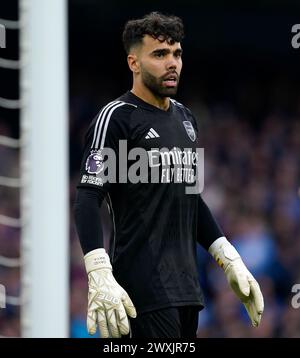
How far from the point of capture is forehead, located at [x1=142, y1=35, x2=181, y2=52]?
14.2 ft

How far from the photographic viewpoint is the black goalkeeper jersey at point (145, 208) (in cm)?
423

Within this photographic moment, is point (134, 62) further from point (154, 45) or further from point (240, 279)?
point (240, 279)

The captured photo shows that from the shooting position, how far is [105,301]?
4023 millimetres

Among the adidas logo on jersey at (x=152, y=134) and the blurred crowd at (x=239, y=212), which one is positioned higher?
the adidas logo on jersey at (x=152, y=134)

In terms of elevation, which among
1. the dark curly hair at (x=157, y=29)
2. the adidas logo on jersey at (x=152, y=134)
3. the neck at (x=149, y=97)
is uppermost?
the dark curly hair at (x=157, y=29)

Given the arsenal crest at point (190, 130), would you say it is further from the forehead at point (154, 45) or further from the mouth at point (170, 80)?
the forehead at point (154, 45)

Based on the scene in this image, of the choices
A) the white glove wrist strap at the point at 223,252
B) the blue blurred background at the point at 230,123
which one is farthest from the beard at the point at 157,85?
the blue blurred background at the point at 230,123

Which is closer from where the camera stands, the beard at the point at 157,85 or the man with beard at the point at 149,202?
the man with beard at the point at 149,202

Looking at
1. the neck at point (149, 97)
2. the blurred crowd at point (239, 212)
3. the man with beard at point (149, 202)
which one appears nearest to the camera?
the man with beard at point (149, 202)

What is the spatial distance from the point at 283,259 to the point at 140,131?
530 cm

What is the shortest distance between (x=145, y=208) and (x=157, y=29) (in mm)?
715

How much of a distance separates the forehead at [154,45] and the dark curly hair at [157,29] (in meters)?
0.01
